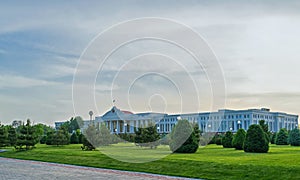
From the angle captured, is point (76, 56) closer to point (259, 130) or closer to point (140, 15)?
point (140, 15)

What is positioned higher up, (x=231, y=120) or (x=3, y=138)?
(x=231, y=120)

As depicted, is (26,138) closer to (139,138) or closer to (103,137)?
(103,137)

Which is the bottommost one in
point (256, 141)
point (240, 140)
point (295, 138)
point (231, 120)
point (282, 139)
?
point (282, 139)

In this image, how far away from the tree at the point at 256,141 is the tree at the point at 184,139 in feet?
10.2

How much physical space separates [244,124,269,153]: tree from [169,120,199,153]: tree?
3112 millimetres

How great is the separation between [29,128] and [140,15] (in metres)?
20.7

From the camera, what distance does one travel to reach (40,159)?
24297 mm

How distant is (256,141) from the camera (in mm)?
21625

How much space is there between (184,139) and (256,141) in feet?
13.2

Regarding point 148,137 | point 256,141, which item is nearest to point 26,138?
point 148,137

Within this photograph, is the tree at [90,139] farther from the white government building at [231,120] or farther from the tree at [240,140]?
the white government building at [231,120]

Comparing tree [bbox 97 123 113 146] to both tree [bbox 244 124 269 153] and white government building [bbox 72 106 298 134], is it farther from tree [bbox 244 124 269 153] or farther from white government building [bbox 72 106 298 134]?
white government building [bbox 72 106 298 134]

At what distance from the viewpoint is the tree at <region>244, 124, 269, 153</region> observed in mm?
21484

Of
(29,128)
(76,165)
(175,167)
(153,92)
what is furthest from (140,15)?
(29,128)
